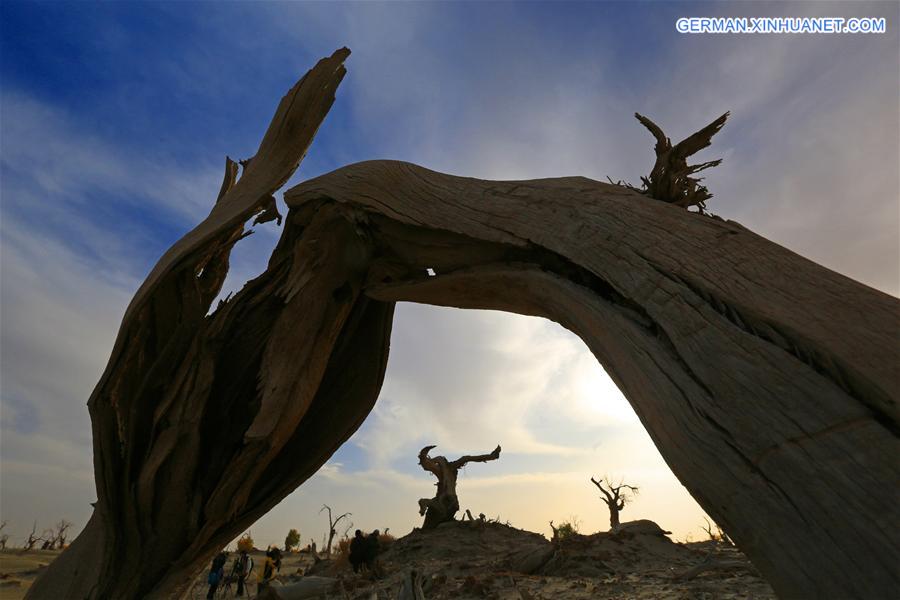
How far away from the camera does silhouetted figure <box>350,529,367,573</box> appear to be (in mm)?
10453

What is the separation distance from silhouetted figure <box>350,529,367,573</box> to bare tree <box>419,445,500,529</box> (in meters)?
4.09

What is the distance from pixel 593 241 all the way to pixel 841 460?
1.08 m

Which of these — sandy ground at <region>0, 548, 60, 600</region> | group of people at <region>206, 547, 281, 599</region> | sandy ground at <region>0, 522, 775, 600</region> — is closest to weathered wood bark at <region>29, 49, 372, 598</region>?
sandy ground at <region>0, 522, 775, 600</region>

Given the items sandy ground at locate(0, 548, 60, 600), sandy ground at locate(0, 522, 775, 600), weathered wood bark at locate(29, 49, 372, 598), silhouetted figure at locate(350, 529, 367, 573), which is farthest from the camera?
sandy ground at locate(0, 548, 60, 600)

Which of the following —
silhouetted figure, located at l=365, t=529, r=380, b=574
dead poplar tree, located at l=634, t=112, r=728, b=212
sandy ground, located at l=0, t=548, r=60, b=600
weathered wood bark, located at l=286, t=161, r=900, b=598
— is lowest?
sandy ground, located at l=0, t=548, r=60, b=600

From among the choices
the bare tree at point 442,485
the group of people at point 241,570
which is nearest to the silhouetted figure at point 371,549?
the group of people at point 241,570

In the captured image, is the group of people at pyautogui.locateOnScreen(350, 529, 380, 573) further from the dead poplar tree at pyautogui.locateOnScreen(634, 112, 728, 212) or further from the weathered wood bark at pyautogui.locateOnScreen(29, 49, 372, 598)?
the dead poplar tree at pyautogui.locateOnScreen(634, 112, 728, 212)

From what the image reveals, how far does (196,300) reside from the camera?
354 cm

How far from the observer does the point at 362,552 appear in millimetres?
10523

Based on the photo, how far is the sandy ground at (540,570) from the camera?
18.8 feet

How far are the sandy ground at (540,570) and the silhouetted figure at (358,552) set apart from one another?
24 centimetres

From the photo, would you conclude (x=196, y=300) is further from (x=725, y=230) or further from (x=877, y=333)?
(x=877, y=333)

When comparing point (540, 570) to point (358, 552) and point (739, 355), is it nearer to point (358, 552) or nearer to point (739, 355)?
A: point (358, 552)

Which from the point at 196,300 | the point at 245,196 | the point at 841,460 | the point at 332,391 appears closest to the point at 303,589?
the point at 332,391
